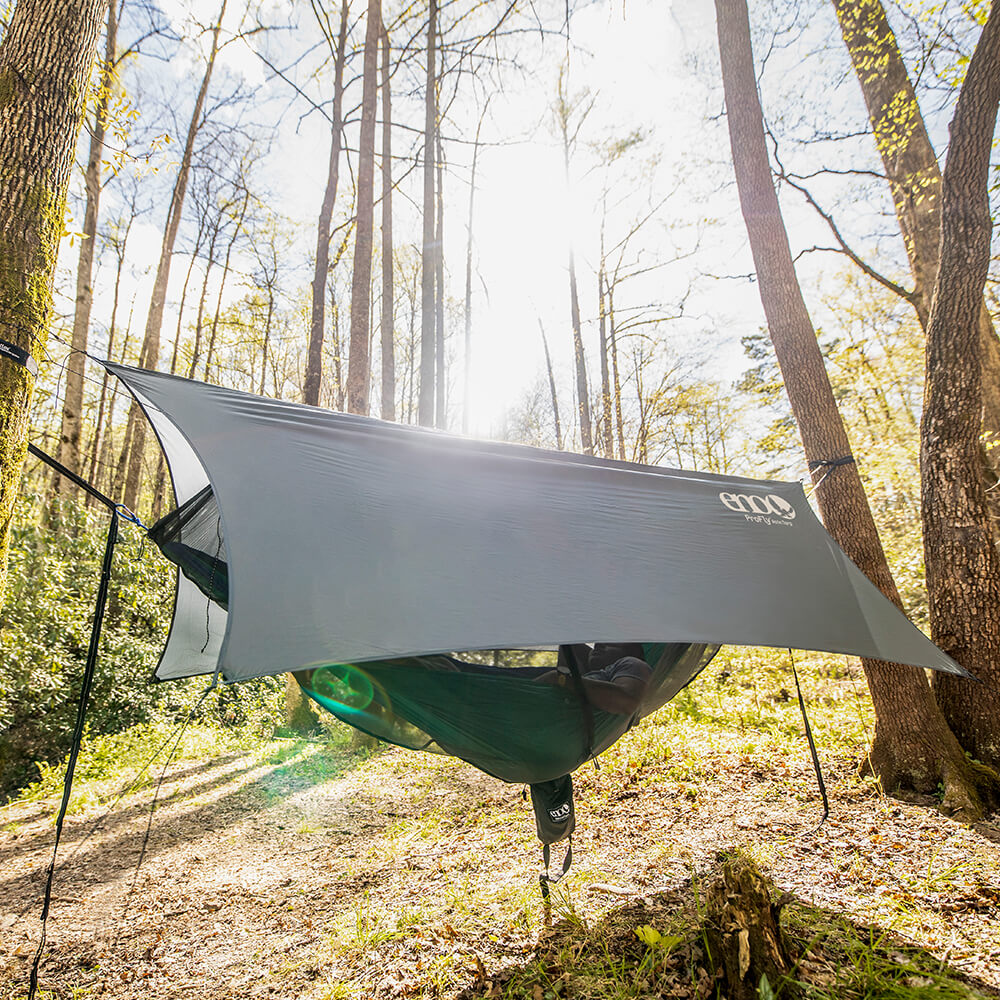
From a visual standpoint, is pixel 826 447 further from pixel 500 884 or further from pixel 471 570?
pixel 500 884

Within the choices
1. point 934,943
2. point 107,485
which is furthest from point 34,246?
point 107,485

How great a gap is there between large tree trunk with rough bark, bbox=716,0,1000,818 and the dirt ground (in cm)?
19

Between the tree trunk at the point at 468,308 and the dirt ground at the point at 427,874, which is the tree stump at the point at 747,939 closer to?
the dirt ground at the point at 427,874

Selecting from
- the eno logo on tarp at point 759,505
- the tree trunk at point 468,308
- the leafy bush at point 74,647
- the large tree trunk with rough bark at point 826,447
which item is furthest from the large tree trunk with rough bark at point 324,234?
the eno logo on tarp at point 759,505

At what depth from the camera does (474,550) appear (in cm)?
118

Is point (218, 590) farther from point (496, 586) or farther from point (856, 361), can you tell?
point (856, 361)

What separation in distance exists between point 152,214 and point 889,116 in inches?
315

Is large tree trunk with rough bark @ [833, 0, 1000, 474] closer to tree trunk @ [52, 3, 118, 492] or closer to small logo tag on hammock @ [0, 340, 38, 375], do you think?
small logo tag on hammock @ [0, 340, 38, 375]

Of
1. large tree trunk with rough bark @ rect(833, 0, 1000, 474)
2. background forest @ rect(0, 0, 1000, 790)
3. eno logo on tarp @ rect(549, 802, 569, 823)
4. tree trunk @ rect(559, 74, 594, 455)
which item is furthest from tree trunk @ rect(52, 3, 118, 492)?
large tree trunk with rough bark @ rect(833, 0, 1000, 474)

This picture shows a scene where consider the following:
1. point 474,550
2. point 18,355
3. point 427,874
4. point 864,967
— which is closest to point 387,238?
point 18,355

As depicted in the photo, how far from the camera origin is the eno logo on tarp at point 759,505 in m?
1.68

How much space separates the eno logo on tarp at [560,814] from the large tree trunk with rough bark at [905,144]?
3.21 meters

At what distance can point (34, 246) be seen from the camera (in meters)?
1.39

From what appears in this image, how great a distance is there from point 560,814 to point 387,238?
470 cm
